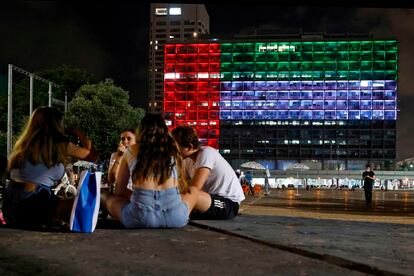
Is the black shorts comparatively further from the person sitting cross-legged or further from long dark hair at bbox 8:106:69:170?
long dark hair at bbox 8:106:69:170

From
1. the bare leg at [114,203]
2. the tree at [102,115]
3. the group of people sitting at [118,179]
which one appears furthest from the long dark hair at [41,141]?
the tree at [102,115]

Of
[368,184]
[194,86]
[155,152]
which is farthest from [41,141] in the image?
[194,86]

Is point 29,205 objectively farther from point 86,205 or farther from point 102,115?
point 102,115

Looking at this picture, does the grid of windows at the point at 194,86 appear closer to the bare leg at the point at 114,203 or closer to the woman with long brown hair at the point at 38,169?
the bare leg at the point at 114,203

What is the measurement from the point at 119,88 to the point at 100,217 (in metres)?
47.8

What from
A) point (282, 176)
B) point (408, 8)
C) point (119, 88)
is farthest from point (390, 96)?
point (408, 8)

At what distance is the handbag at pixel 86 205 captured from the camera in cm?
593

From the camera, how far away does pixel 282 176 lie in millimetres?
142625

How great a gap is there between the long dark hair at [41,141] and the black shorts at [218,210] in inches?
73.9

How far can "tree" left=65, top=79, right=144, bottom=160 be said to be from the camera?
51.5m

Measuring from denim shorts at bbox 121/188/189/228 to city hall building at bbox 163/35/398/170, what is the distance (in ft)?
523

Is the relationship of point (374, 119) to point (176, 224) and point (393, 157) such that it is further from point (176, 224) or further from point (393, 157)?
point (176, 224)

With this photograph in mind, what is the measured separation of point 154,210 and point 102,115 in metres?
47.2

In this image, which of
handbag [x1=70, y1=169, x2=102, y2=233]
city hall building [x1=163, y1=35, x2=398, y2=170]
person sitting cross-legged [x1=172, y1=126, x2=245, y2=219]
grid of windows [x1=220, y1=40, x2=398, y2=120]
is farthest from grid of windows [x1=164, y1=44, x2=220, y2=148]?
handbag [x1=70, y1=169, x2=102, y2=233]
